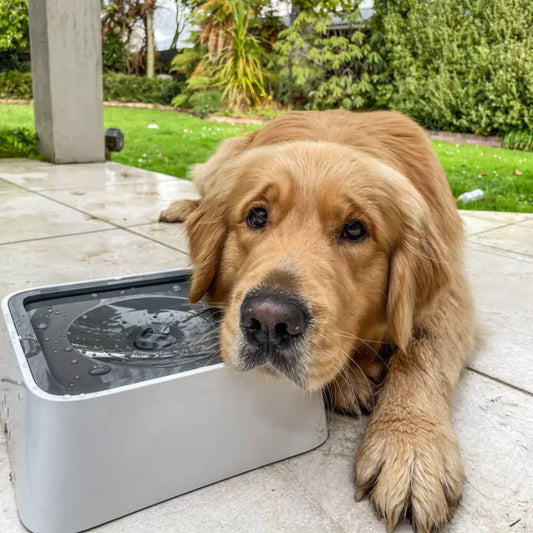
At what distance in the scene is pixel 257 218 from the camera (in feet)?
7.46

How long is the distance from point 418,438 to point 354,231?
75 cm

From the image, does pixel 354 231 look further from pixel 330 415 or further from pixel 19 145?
pixel 19 145

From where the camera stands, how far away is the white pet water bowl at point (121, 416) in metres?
1.50

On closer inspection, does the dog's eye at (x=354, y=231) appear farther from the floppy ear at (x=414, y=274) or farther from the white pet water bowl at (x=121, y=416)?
the white pet water bowl at (x=121, y=416)

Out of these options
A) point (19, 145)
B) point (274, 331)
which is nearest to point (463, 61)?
point (19, 145)

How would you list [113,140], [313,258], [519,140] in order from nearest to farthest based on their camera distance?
[313,258] < [113,140] < [519,140]

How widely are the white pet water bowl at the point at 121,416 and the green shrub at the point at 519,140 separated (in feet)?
43.7

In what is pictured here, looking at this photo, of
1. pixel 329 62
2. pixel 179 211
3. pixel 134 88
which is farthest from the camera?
pixel 134 88

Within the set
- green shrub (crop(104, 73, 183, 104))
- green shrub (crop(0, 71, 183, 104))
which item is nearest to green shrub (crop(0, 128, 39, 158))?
green shrub (crop(0, 71, 183, 104))

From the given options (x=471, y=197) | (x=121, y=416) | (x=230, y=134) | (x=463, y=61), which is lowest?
(x=230, y=134)

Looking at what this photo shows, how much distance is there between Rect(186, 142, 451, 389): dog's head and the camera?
68.6 inches

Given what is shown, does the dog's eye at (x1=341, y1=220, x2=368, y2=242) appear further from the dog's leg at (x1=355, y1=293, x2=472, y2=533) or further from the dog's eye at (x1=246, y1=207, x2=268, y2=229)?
the dog's leg at (x1=355, y1=293, x2=472, y2=533)

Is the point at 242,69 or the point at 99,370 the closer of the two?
the point at 99,370

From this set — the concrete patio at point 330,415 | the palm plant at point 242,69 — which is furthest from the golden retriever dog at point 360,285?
the palm plant at point 242,69
